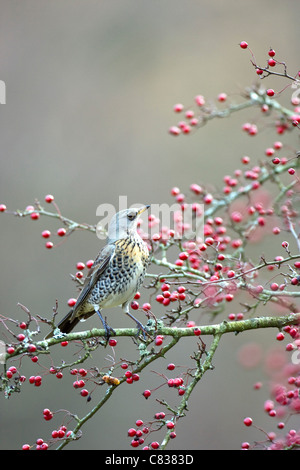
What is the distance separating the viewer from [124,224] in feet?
10.6

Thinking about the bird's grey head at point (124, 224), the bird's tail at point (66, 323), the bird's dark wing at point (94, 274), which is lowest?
the bird's tail at point (66, 323)

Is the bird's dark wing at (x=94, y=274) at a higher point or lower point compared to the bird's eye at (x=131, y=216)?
lower

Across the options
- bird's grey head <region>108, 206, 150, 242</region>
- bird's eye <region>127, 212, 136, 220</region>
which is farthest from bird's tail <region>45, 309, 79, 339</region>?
bird's eye <region>127, 212, 136, 220</region>

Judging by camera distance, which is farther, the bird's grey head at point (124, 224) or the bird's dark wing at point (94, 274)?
the bird's grey head at point (124, 224)

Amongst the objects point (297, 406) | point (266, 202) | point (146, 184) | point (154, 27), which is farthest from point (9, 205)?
point (297, 406)

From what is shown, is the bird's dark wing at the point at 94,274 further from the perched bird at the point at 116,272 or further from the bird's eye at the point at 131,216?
the bird's eye at the point at 131,216

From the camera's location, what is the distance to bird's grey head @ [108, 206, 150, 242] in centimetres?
322

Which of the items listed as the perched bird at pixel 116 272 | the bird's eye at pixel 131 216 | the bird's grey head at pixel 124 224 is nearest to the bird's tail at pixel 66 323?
the perched bird at pixel 116 272

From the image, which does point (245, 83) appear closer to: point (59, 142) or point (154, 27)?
point (154, 27)

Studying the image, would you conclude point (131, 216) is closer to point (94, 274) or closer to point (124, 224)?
point (124, 224)

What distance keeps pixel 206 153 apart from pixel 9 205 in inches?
66.9

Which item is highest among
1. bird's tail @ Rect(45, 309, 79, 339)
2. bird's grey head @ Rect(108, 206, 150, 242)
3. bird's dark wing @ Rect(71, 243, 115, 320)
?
bird's grey head @ Rect(108, 206, 150, 242)

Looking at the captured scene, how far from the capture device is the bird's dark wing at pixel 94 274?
3014 millimetres

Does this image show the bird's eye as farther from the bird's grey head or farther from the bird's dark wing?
the bird's dark wing
